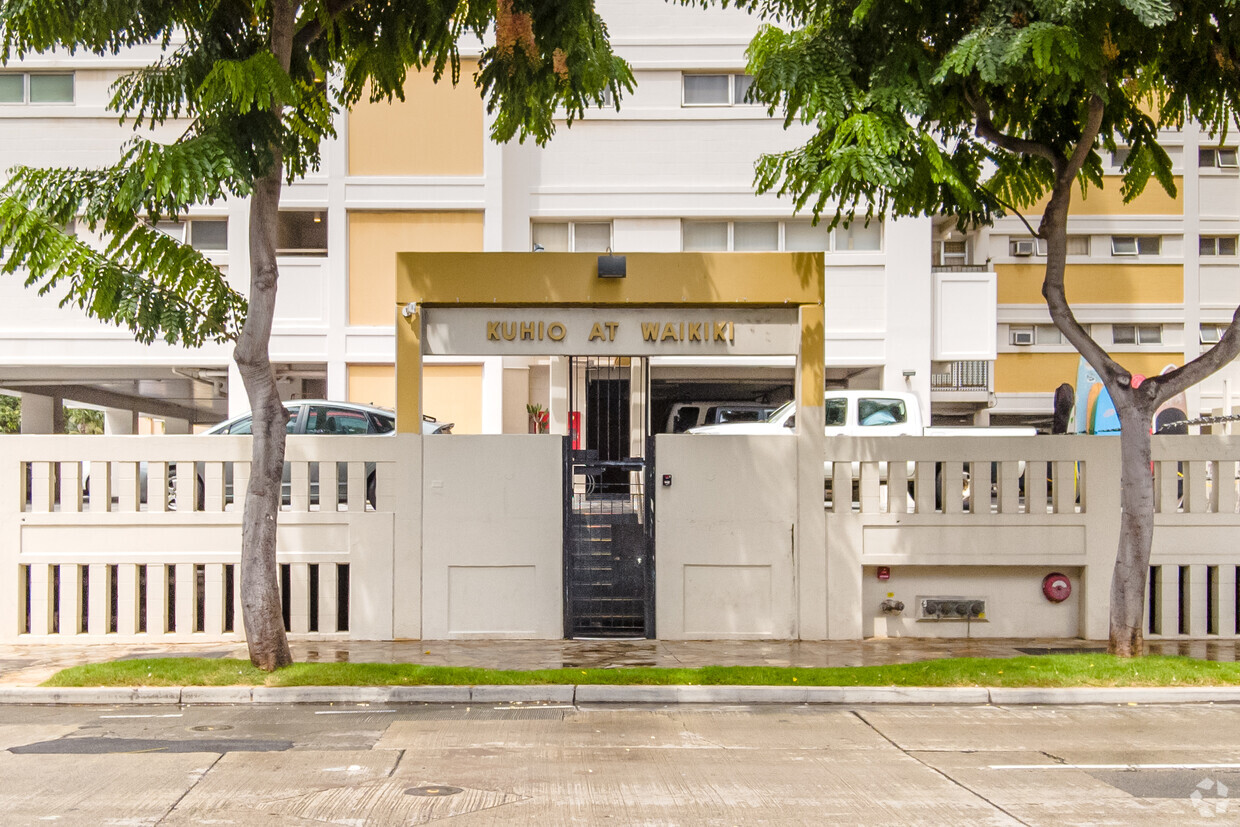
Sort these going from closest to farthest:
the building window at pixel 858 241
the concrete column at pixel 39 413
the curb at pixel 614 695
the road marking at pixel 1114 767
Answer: the road marking at pixel 1114 767, the curb at pixel 614 695, the building window at pixel 858 241, the concrete column at pixel 39 413

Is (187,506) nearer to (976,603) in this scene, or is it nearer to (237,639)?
(237,639)

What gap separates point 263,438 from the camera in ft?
36.8

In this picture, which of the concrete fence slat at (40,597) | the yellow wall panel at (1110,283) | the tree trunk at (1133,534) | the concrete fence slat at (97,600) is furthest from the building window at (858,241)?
the concrete fence slat at (40,597)

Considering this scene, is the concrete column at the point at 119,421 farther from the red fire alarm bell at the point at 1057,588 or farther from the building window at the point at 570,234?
the red fire alarm bell at the point at 1057,588

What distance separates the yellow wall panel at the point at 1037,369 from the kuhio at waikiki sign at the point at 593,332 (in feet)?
62.1

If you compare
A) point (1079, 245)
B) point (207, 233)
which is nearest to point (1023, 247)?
point (1079, 245)

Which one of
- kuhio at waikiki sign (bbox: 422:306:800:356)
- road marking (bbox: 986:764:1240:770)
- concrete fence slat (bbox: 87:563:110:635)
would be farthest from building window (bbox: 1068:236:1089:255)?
concrete fence slat (bbox: 87:563:110:635)

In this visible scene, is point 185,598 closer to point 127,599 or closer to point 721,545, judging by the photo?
point 127,599

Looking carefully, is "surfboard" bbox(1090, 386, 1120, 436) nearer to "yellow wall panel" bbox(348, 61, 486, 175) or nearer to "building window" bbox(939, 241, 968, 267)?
"building window" bbox(939, 241, 968, 267)

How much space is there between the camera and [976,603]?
45.2 ft

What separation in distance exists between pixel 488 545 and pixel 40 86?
1763 cm

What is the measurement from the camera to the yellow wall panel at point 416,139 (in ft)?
77.0

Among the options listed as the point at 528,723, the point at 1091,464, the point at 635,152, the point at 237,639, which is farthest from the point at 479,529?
the point at 635,152

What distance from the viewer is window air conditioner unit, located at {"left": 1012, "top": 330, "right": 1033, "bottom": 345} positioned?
30625 mm
